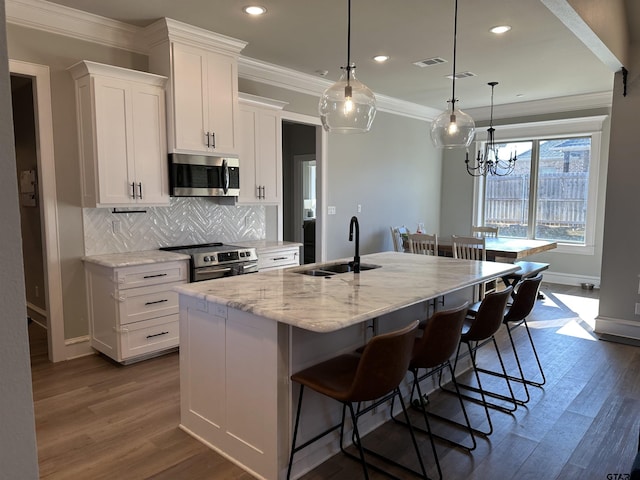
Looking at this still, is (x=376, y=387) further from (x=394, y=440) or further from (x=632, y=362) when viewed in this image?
(x=632, y=362)

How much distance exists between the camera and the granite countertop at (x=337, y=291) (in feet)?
6.50

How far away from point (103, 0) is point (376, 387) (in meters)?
3.38

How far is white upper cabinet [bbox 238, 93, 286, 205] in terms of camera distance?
4609mm

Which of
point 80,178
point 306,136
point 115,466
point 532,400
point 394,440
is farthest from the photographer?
point 306,136

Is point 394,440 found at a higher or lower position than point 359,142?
lower

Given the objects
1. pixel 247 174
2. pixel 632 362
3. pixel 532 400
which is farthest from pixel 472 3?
pixel 632 362

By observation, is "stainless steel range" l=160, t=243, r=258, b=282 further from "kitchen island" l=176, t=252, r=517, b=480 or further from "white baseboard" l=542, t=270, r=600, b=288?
"white baseboard" l=542, t=270, r=600, b=288

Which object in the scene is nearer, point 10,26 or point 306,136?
point 10,26

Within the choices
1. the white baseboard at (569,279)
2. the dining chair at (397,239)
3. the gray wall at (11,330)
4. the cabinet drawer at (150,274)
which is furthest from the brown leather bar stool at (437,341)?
the white baseboard at (569,279)

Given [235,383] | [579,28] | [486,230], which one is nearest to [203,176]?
[235,383]

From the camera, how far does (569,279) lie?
7078 mm

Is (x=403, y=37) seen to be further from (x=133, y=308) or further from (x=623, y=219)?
(x=133, y=308)

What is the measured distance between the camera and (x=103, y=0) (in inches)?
131

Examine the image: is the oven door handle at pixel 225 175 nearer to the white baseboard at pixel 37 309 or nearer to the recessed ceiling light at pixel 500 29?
the white baseboard at pixel 37 309
